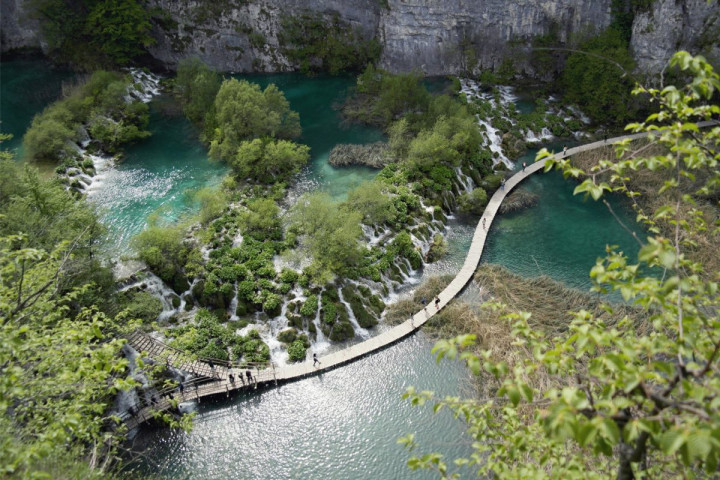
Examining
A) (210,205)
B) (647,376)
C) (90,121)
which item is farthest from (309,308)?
(90,121)

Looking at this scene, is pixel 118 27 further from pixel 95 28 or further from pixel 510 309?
pixel 510 309

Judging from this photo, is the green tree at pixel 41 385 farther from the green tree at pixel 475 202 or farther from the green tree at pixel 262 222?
the green tree at pixel 475 202

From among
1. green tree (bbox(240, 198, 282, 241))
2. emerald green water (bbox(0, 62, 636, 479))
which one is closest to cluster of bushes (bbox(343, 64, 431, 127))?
emerald green water (bbox(0, 62, 636, 479))

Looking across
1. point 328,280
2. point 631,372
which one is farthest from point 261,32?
point 631,372

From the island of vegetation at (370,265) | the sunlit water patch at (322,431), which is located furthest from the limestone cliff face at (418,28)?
the sunlit water patch at (322,431)

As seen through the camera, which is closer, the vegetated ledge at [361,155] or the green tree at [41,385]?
the green tree at [41,385]

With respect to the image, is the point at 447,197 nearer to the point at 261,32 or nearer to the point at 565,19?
the point at 565,19
